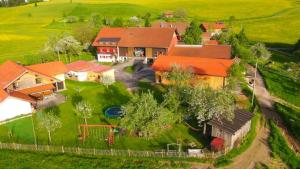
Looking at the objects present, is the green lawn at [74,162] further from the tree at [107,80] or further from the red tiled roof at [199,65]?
the red tiled roof at [199,65]

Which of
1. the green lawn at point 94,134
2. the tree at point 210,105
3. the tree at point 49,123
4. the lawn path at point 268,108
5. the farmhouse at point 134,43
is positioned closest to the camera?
the tree at point 49,123

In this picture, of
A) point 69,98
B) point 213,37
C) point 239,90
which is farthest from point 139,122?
point 213,37

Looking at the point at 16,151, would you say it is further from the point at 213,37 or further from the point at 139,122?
the point at 213,37

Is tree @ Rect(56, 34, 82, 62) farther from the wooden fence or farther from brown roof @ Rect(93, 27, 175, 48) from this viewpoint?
the wooden fence

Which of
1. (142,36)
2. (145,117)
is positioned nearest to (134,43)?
(142,36)

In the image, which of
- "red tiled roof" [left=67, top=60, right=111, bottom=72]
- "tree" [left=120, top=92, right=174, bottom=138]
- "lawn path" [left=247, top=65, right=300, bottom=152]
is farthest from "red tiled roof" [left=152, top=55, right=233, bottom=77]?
"tree" [left=120, top=92, right=174, bottom=138]

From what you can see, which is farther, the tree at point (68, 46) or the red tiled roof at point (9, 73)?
the tree at point (68, 46)

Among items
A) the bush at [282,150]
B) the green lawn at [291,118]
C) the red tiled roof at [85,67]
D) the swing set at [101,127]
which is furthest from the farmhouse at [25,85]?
the green lawn at [291,118]
